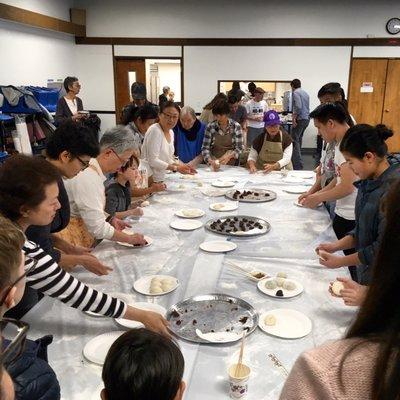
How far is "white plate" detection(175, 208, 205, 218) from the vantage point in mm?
3013

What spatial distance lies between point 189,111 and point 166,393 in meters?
4.08

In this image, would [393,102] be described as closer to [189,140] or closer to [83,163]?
[189,140]

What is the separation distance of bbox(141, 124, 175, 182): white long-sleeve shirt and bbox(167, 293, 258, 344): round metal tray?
7.81ft

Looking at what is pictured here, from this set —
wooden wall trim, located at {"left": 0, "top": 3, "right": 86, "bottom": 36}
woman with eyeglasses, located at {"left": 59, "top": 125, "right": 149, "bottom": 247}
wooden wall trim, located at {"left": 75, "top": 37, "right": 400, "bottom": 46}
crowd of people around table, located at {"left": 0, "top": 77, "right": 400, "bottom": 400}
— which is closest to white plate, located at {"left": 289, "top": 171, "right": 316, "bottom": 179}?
crowd of people around table, located at {"left": 0, "top": 77, "right": 400, "bottom": 400}

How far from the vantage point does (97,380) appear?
132cm

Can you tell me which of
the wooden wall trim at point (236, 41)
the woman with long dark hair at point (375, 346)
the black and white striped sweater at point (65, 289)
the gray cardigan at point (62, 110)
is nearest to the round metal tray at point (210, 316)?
the black and white striped sweater at point (65, 289)

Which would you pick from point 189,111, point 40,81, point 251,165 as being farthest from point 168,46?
point 251,165

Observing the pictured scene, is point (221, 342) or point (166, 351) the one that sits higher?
point (166, 351)

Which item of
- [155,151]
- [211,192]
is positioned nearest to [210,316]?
[211,192]

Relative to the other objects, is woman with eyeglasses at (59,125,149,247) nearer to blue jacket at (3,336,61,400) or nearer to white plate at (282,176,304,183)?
blue jacket at (3,336,61,400)

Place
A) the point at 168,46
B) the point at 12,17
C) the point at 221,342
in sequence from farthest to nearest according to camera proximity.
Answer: the point at 168,46
the point at 12,17
the point at 221,342

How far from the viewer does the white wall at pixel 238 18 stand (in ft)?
28.5

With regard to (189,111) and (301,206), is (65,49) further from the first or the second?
(301,206)

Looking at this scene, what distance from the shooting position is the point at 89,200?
93.0 inches
